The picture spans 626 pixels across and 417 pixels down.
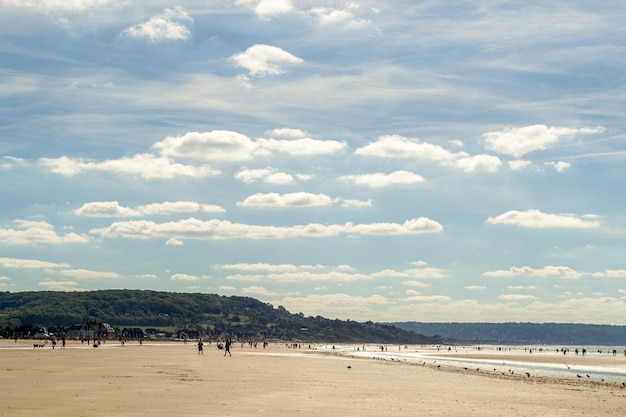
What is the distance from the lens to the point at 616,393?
4066cm

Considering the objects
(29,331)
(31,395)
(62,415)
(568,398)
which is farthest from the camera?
(29,331)

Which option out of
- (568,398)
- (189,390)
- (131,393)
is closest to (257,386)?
(189,390)

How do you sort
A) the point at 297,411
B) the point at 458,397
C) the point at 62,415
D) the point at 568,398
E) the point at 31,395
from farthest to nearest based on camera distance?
the point at 568,398 → the point at 458,397 → the point at 31,395 → the point at 297,411 → the point at 62,415

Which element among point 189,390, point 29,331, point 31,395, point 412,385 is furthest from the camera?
point 29,331

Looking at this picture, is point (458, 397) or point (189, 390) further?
point (458, 397)

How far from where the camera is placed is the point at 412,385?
39.7 m

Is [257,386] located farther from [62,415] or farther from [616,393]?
[616,393]

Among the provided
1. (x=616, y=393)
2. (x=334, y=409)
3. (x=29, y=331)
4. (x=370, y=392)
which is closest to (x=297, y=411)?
(x=334, y=409)

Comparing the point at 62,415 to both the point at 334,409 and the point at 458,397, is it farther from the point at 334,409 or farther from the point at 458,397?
the point at 458,397

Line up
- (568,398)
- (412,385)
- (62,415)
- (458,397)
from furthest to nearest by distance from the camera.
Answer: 1. (412,385)
2. (568,398)
3. (458,397)
4. (62,415)

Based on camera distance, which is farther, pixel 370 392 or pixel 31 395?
pixel 370 392

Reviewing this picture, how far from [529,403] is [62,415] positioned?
20.8m

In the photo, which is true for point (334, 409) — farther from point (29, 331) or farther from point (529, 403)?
point (29, 331)

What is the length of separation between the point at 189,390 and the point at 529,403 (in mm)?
15605
